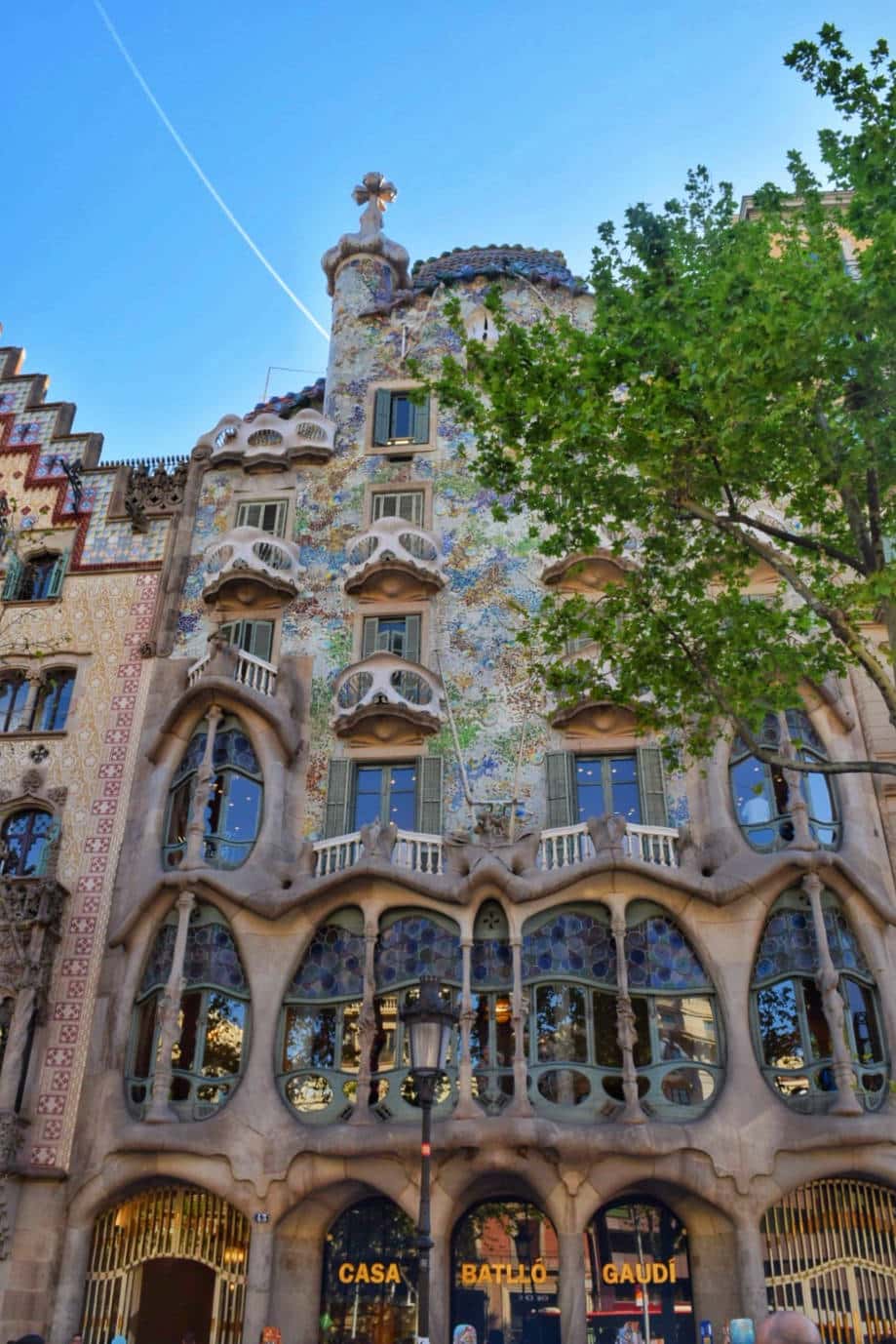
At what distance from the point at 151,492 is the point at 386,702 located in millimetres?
8432

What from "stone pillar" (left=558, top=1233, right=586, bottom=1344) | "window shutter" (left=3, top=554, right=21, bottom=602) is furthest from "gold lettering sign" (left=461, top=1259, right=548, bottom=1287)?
"window shutter" (left=3, top=554, right=21, bottom=602)

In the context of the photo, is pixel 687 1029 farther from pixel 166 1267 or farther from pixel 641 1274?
pixel 166 1267

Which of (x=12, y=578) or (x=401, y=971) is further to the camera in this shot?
(x=12, y=578)

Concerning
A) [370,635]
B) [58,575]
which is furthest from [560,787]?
[58,575]

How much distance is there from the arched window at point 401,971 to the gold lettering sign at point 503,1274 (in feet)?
9.12

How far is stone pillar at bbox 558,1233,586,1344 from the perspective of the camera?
16.3 meters

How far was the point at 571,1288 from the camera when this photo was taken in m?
16.5

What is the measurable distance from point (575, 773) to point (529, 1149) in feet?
21.4

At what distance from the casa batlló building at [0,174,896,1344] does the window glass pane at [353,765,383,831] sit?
0.08 metres

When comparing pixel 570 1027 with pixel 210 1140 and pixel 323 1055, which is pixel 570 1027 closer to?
pixel 323 1055

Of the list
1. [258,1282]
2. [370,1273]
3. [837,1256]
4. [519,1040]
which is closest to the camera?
[837,1256]

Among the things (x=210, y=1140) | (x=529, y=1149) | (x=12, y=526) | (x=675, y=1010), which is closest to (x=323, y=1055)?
(x=210, y=1140)

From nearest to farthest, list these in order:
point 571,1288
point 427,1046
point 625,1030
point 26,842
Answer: point 427,1046, point 571,1288, point 625,1030, point 26,842

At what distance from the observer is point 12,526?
25594mm
